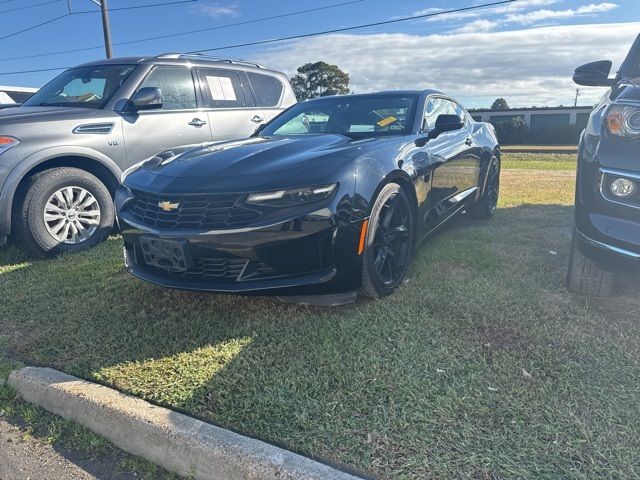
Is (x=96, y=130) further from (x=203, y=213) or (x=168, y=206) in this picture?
(x=203, y=213)

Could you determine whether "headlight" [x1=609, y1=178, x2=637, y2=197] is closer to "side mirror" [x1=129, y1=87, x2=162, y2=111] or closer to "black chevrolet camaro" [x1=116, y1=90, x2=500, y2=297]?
"black chevrolet camaro" [x1=116, y1=90, x2=500, y2=297]

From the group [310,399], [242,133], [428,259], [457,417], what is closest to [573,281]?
[428,259]

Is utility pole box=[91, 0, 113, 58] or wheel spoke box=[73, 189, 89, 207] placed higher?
utility pole box=[91, 0, 113, 58]

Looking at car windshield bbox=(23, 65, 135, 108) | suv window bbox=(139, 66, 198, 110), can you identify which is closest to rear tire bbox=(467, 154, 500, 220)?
suv window bbox=(139, 66, 198, 110)

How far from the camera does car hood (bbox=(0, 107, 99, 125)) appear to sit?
14.4ft

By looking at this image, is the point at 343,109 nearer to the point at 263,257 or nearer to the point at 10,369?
the point at 263,257

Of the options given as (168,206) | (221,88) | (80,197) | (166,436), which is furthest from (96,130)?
(166,436)

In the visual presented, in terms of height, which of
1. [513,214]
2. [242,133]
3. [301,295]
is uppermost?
[242,133]

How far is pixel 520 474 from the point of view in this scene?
176 centimetres

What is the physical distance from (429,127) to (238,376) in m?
2.69

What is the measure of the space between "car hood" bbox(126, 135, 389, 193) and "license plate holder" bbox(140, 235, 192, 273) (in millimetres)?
317

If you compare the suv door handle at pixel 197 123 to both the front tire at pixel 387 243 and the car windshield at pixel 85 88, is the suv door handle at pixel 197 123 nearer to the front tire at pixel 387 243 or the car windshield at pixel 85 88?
the car windshield at pixel 85 88

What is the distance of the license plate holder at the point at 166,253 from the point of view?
2709 mm

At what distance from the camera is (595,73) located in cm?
362
